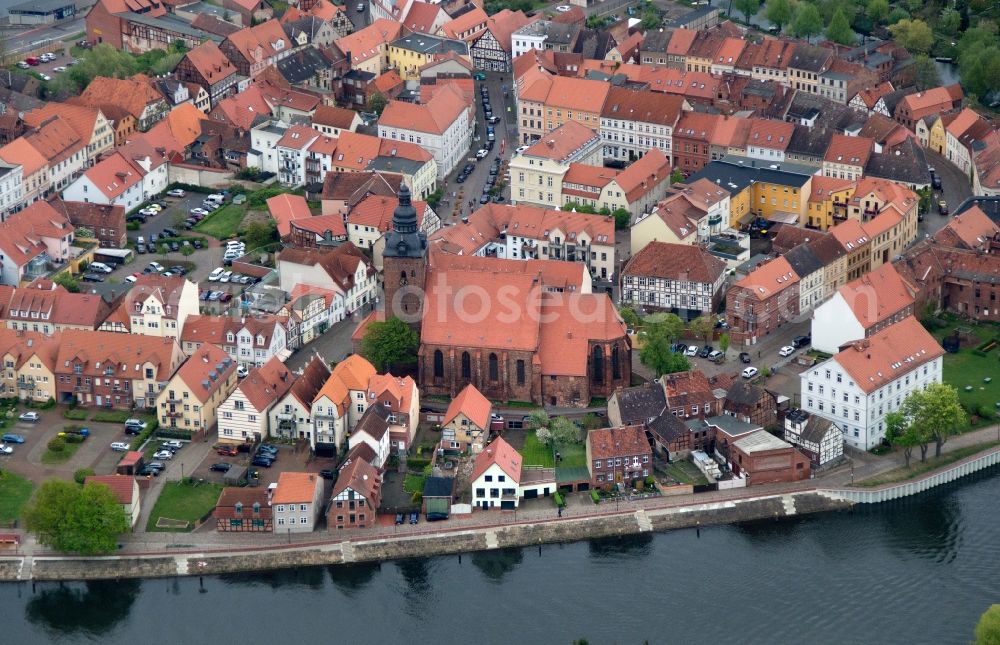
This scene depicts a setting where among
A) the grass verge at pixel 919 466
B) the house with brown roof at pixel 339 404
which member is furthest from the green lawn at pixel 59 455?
the grass verge at pixel 919 466

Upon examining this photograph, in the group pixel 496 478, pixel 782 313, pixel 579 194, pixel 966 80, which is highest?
pixel 966 80

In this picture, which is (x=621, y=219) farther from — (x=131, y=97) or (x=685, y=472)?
(x=131, y=97)

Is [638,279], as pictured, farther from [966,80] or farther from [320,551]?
[966,80]

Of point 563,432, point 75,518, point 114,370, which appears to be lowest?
point 75,518

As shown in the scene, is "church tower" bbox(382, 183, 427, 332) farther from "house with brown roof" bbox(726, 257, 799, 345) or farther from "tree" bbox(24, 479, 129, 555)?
"tree" bbox(24, 479, 129, 555)

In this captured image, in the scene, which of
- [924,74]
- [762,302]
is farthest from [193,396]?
[924,74]

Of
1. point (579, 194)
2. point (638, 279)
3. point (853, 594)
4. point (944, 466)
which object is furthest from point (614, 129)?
point (853, 594)
